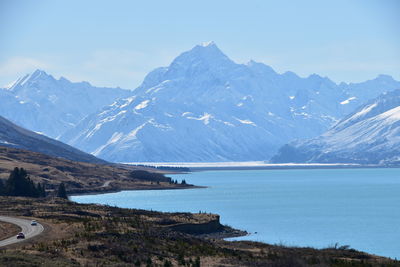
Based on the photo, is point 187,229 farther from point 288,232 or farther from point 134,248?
point 134,248

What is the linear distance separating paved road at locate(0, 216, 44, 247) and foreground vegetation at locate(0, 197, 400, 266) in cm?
136

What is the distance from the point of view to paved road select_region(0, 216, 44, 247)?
77.7 metres

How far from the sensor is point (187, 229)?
384 ft

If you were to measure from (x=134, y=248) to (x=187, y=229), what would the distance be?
41.9 m

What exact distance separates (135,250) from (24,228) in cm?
2169

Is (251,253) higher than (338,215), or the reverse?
(338,215)

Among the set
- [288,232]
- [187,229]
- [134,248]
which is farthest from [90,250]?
[288,232]

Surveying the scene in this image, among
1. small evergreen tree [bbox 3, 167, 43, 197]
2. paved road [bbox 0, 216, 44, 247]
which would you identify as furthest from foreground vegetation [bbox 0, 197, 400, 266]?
small evergreen tree [bbox 3, 167, 43, 197]

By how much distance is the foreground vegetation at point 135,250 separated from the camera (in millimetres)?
68188

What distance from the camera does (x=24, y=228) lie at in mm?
91062

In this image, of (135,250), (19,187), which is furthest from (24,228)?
(19,187)

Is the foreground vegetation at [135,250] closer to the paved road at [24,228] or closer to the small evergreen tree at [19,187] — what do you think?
the paved road at [24,228]

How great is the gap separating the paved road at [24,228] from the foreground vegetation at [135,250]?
136 cm

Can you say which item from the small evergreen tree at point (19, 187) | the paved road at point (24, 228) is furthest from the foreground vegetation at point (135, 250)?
the small evergreen tree at point (19, 187)
